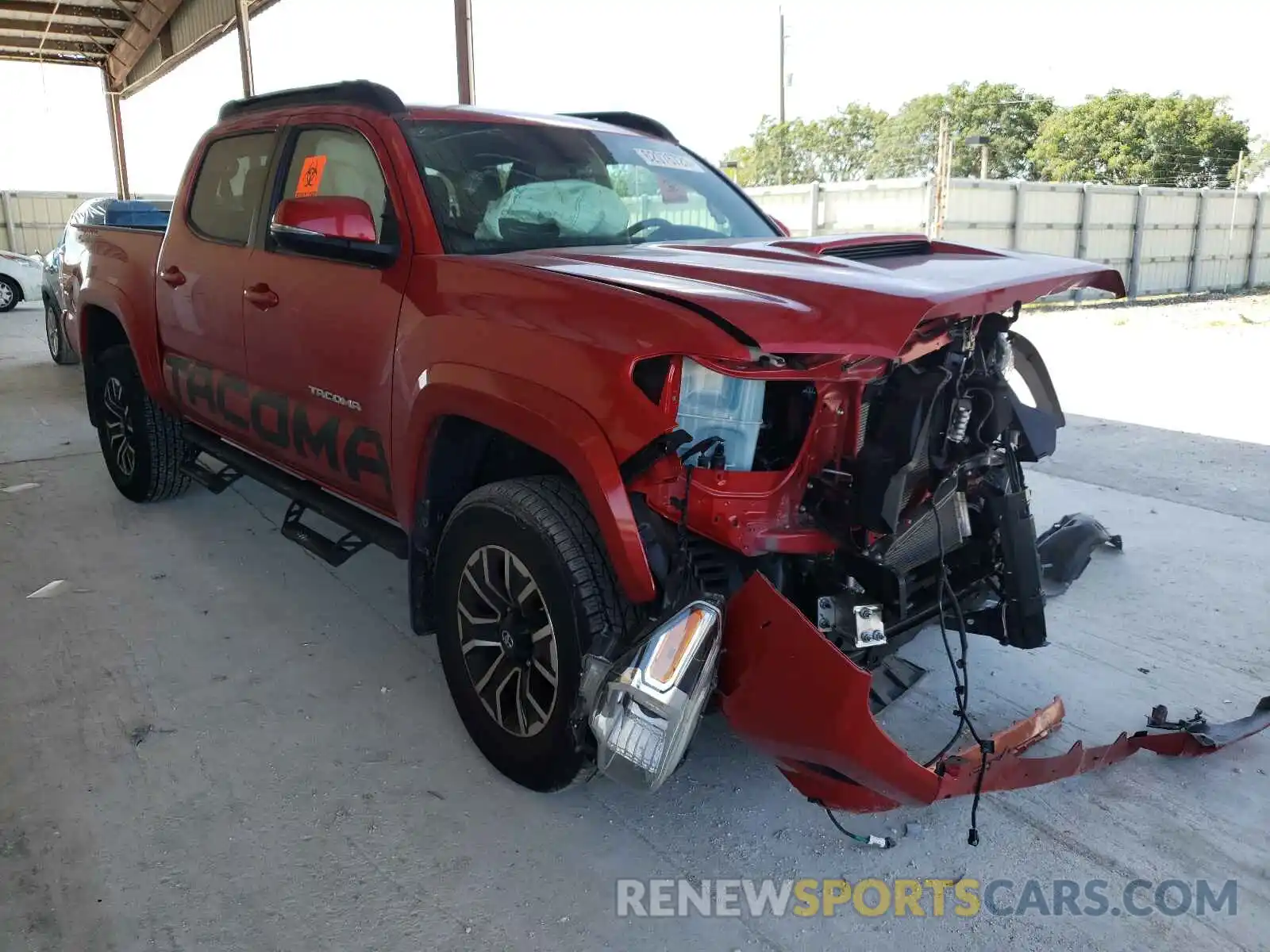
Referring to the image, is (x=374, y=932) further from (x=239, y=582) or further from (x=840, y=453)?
(x=239, y=582)

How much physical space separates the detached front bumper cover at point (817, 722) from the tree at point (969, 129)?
4682 cm

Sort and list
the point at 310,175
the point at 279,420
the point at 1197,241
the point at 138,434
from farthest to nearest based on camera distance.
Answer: the point at 1197,241 → the point at 138,434 → the point at 279,420 → the point at 310,175

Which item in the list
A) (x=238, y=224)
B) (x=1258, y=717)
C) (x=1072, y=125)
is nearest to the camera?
(x=1258, y=717)

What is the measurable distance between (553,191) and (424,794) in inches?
81.1

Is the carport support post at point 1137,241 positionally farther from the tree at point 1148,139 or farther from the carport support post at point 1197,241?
the tree at point 1148,139

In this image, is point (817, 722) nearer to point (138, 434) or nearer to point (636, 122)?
point (636, 122)

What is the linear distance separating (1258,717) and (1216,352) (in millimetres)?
10145

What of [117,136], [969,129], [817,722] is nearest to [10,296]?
[117,136]

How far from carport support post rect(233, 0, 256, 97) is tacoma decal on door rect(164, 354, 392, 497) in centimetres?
1084

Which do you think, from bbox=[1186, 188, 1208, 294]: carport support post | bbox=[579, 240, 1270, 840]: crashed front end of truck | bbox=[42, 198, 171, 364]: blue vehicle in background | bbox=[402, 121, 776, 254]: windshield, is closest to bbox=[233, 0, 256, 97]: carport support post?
bbox=[42, 198, 171, 364]: blue vehicle in background

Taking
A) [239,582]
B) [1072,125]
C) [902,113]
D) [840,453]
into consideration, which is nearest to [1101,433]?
[840,453]

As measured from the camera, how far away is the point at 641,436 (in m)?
2.24

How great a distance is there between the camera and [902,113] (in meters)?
57.4

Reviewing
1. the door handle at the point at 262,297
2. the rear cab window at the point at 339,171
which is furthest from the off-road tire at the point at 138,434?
the rear cab window at the point at 339,171
